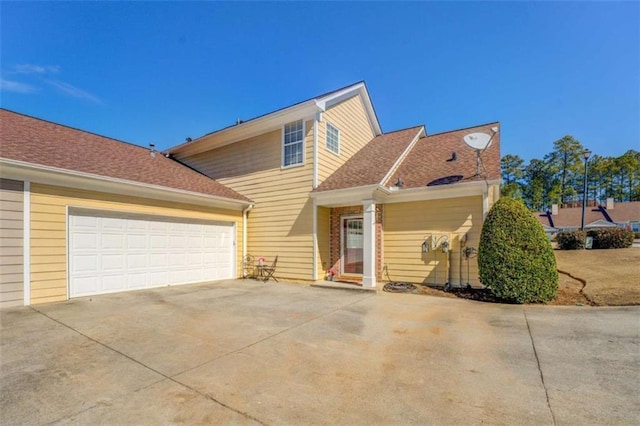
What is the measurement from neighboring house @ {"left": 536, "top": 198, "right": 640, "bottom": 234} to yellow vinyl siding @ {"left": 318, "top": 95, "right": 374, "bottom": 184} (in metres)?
32.1

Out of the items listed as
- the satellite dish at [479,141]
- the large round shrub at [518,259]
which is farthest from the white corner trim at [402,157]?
the large round shrub at [518,259]

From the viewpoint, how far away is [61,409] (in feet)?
8.48

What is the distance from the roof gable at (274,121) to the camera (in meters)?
9.67

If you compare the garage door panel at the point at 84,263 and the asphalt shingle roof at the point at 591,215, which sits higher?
the asphalt shingle roof at the point at 591,215

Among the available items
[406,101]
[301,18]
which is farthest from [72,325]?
[406,101]

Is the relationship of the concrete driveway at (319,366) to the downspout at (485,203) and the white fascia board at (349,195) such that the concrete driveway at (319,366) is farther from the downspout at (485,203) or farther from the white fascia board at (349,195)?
the white fascia board at (349,195)

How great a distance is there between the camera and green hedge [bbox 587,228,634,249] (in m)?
14.1

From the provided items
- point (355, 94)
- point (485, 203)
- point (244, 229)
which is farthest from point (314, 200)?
point (355, 94)

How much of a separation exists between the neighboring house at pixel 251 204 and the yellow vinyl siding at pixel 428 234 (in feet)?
0.10

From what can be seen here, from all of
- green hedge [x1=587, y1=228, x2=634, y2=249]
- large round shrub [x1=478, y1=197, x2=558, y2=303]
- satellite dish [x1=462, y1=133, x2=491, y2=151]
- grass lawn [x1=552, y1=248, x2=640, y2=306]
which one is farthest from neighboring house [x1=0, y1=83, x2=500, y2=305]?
green hedge [x1=587, y1=228, x2=634, y2=249]

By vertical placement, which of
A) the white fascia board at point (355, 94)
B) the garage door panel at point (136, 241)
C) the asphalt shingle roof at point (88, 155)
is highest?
the white fascia board at point (355, 94)

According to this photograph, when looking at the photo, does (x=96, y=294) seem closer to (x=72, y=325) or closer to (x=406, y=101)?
(x=72, y=325)

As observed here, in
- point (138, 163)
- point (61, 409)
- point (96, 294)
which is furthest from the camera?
point (138, 163)

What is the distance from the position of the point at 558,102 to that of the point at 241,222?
59.4 ft
